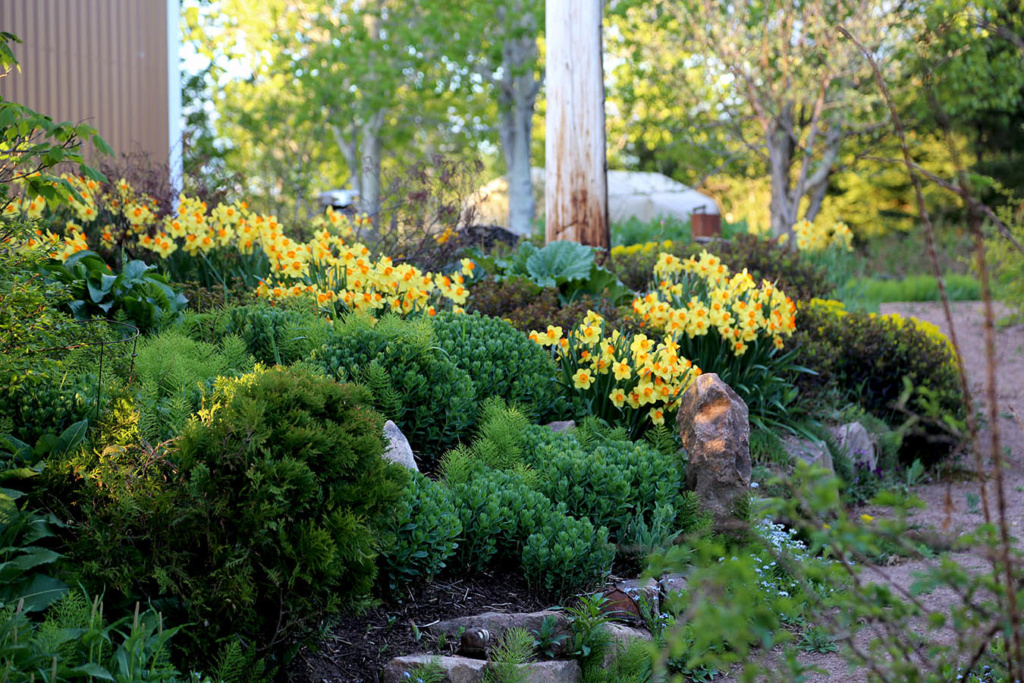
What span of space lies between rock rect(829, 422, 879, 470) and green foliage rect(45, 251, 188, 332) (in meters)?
3.92

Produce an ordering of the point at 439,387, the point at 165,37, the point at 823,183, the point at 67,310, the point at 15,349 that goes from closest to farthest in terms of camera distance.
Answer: the point at 15,349
the point at 439,387
the point at 67,310
the point at 165,37
the point at 823,183

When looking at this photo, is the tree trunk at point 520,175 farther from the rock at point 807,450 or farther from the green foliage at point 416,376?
the green foliage at point 416,376

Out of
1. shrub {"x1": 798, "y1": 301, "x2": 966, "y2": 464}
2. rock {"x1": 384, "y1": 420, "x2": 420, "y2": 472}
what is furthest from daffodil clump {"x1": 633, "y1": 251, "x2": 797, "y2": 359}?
rock {"x1": 384, "y1": 420, "x2": 420, "y2": 472}

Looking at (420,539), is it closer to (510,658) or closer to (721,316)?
(510,658)

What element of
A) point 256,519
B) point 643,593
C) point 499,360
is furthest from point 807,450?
point 256,519

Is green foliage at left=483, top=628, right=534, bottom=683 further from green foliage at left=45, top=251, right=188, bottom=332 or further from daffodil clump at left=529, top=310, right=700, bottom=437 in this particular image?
green foliage at left=45, top=251, right=188, bottom=332

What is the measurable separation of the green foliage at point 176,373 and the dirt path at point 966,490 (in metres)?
2.08

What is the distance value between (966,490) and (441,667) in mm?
4352

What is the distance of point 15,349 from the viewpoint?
2627 millimetres

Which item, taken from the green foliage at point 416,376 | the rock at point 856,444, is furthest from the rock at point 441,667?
the rock at point 856,444

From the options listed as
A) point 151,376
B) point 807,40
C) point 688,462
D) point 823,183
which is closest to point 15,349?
point 151,376

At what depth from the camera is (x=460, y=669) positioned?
2.52 metres

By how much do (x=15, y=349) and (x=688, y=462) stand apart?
2.66 m

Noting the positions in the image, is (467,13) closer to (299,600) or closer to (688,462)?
(688,462)
